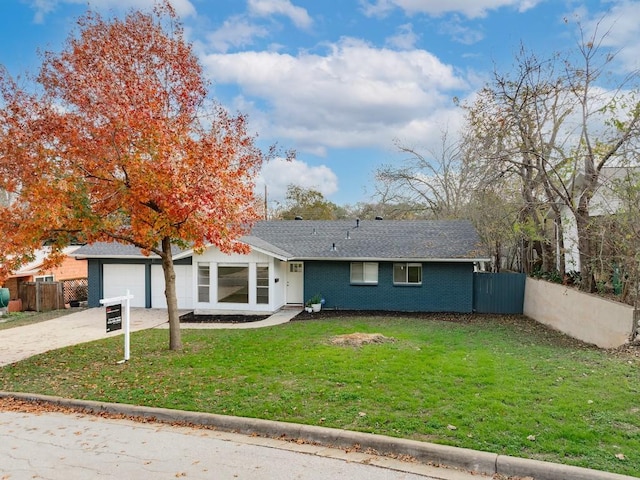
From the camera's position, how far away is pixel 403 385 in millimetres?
7133

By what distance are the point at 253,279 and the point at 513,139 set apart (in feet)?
34.8

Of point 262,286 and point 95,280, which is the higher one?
point 95,280

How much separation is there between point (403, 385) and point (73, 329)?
38.5ft

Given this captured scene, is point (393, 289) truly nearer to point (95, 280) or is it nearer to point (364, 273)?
point (364, 273)

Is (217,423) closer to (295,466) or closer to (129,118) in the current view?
(295,466)

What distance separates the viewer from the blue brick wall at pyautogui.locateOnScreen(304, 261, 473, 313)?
17.6m

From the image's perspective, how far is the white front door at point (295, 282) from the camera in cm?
1877

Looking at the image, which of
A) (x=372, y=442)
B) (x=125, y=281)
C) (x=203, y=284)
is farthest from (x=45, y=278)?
(x=372, y=442)

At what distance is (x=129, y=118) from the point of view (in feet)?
29.0

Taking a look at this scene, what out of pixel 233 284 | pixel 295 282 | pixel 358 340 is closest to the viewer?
pixel 358 340

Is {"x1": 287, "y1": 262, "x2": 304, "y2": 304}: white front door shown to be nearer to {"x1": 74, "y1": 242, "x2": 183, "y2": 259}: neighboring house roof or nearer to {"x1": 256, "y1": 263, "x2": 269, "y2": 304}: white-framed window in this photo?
{"x1": 256, "y1": 263, "x2": 269, "y2": 304}: white-framed window

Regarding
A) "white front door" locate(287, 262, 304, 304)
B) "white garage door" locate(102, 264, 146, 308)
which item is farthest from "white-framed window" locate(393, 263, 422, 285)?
"white garage door" locate(102, 264, 146, 308)

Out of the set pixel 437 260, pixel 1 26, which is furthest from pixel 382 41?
pixel 1 26

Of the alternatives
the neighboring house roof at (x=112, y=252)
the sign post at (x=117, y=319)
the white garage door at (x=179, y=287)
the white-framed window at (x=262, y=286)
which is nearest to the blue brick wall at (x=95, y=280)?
the neighboring house roof at (x=112, y=252)
